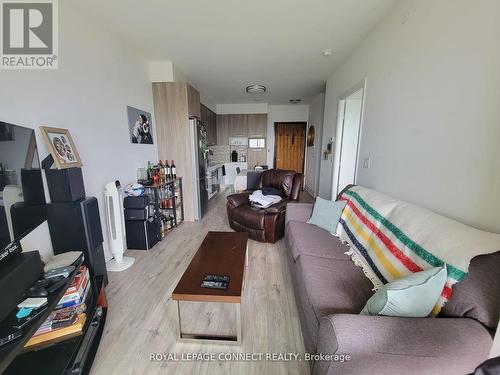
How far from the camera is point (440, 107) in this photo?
130 cm

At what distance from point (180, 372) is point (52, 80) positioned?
2.24 m

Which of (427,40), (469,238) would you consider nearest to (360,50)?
(427,40)

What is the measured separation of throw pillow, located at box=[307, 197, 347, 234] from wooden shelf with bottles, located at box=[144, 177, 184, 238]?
1920mm

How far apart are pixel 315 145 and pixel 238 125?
2.27 meters

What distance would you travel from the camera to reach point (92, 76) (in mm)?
1948

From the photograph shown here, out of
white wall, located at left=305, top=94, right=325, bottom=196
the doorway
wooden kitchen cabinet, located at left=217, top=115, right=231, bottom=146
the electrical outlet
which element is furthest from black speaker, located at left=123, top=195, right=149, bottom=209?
wooden kitchen cabinet, located at left=217, top=115, right=231, bottom=146

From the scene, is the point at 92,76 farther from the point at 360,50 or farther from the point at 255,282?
the point at 360,50

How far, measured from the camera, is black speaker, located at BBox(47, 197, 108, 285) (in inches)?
59.1

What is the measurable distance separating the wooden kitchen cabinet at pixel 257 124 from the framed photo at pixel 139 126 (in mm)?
3314

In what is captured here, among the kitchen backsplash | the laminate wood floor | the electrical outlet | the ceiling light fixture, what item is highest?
the ceiling light fixture

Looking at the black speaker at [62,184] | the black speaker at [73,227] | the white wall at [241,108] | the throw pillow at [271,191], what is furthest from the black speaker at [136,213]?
the white wall at [241,108]

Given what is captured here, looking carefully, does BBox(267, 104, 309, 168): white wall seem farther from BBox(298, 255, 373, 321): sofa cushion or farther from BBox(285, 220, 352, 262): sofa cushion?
BBox(298, 255, 373, 321): sofa cushion

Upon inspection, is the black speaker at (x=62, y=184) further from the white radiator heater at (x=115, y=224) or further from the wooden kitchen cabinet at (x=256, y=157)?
the wooden kitchen cabinet at (x=256, y=157)

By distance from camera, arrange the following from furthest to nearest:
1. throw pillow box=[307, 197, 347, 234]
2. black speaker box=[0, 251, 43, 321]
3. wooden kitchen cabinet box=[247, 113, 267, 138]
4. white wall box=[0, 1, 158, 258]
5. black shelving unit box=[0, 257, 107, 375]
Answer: wooden kitchen cabinet box=[247, 113, 267, 138], throw pillow box=[307, 197, 347, 234], white wall box=[0, 1, 158, 258], black speaker box=[0, 251, 43, 321], black shelving unit box=[0, 257, 107, 375]
